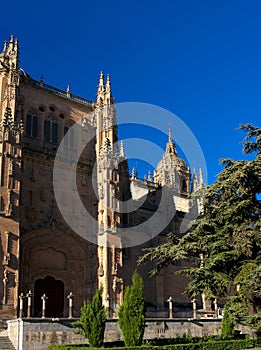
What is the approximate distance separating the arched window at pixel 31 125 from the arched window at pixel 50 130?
933 millimetres

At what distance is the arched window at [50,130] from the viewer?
3934 cm

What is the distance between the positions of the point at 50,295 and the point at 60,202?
23.4 ft

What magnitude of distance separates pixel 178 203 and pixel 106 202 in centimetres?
3402

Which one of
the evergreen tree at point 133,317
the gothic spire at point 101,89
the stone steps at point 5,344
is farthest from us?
the gothic spire at point 101,89

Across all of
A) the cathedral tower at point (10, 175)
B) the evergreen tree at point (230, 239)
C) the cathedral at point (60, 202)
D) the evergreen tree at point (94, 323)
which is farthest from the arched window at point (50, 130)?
the evergreen tree at point (94, 323)

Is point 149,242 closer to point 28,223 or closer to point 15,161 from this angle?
point 28,223

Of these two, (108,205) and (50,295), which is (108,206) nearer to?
(108,205)

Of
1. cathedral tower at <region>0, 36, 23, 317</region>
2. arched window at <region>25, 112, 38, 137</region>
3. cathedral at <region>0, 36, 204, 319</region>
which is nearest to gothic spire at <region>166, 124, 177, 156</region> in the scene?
cathedral at <region>0, 36, 204, 319</region>

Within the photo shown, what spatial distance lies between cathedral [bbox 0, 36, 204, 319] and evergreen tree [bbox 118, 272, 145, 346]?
9.48m

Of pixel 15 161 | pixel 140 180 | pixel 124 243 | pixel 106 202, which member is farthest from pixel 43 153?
pixel 140 180

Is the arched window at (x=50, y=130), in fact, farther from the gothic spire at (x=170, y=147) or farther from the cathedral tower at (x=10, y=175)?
the gothic spire at (x=170, y=147)

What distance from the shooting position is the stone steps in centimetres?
2462

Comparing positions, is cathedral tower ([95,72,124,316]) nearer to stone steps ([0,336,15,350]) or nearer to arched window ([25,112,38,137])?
arched window ([25,112,38,137])

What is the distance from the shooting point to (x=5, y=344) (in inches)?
989
